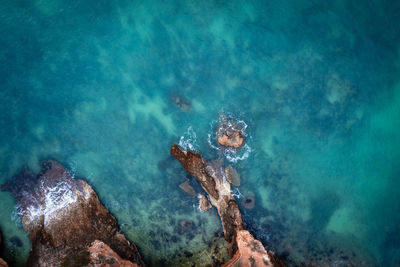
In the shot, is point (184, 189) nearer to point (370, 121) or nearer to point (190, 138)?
point (190, 138)

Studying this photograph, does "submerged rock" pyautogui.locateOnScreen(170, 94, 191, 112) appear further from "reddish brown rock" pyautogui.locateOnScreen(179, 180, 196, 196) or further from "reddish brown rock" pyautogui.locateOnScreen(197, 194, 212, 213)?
"reddish brown rock" pyautogui.locateOnScreen(197, 194, 212, 213)

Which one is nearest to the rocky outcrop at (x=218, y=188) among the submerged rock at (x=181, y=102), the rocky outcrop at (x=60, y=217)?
the submerged rock at (x=181, y=102)

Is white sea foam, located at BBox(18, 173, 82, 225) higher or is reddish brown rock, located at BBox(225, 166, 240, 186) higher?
reddish brown rock, located at BBox(225, 166, 240, 186)

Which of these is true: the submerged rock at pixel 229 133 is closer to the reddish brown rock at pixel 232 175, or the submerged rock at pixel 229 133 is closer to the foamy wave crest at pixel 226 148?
the foamy wave crest at pixel 226 148

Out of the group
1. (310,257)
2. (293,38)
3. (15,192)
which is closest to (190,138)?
(293,38)

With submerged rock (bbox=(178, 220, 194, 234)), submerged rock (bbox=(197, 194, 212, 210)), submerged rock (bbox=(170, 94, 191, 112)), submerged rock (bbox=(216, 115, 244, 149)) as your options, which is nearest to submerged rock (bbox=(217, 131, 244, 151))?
submerged rock (bbox=(216, 115, 244, 149))

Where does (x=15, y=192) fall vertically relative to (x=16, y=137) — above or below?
below

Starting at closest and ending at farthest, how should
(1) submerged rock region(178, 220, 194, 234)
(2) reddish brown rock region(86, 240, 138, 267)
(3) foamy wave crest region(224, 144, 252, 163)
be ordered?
(2) reddish brown rock region(86, 240, 138, 267) → (3) foamy wave crest region(224, 144, 252, 163) → (1) submerged rock region(178, 220, 194, 234)
